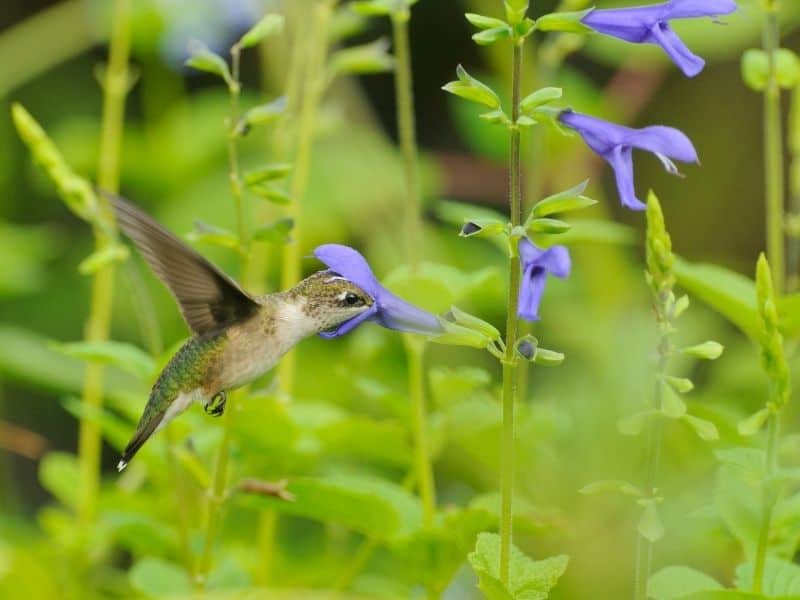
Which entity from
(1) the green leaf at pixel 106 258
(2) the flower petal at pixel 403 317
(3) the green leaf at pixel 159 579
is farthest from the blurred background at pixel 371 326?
(2) the flower petal at pixel 403 317

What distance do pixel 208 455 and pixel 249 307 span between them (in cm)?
62

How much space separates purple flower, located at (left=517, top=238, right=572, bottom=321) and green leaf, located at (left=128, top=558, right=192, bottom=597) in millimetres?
621

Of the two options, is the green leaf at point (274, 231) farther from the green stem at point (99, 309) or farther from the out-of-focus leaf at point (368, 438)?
the green stem at point (99, 309)

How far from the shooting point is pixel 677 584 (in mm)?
1317

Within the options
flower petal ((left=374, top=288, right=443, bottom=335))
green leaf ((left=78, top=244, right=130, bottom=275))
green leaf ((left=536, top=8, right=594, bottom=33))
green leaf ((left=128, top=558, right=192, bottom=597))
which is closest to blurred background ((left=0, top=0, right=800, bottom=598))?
green leaf ((left=128, top=558, right=192, bottom=597))

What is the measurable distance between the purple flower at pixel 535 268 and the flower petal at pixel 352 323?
6.0 inches

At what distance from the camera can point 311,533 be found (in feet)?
9.07

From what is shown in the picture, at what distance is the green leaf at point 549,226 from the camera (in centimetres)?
115

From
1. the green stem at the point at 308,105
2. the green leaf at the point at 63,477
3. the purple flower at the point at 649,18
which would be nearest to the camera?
the purple flower at the point at 649,18

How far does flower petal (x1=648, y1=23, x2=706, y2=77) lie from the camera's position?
Answer: 3.80 ft

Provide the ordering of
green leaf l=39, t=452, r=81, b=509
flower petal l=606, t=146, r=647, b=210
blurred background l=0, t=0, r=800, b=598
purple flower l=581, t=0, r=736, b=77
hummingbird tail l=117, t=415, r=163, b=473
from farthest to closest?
green leaf l=39, t=452, r=81, b=509, blurred background l=0, t=0, r=800, b=598, hummingbird tail l=117, t=415, r=163, b=473, purple flower l=581, t=0, r=736, b=77, flower petal l=606, t=146, r=647, b=210

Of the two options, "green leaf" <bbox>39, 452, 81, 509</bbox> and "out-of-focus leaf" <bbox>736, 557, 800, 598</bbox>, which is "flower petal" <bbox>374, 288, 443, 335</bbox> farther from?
"green leaf" <bbox>39, 452, 81, 509</bbox>

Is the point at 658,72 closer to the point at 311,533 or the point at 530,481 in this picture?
the point at 311,533

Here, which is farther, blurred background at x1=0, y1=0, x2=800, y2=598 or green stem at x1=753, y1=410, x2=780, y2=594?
blurred background at x1=0, y1=0, x2=800, y2=598
